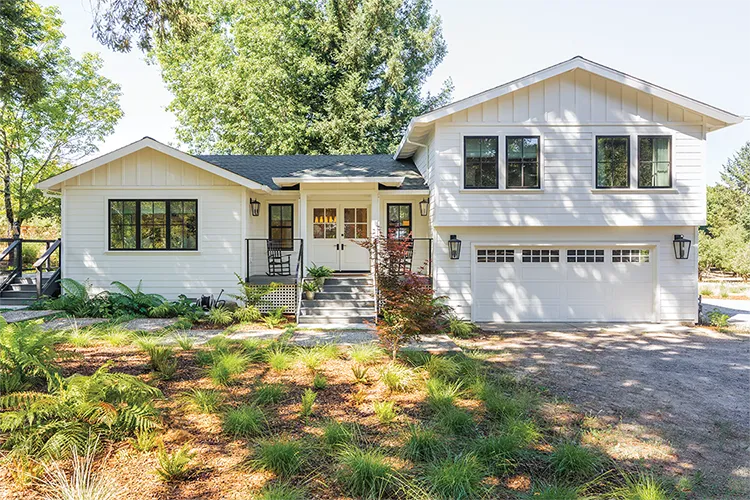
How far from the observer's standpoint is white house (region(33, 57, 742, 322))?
391 inches

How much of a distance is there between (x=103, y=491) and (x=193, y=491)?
553mm

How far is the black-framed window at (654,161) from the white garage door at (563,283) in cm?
161

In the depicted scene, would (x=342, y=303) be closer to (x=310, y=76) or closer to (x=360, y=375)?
(x=360, y=375)

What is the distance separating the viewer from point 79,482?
2.92m

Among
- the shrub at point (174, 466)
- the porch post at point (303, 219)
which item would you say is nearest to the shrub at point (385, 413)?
the shrub at point (174, 466)

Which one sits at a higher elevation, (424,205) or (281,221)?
(424,205)

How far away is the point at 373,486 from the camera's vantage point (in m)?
2.99

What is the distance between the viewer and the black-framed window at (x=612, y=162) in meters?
9.99

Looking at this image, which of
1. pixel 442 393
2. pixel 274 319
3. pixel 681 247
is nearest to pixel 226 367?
pixel 442 393

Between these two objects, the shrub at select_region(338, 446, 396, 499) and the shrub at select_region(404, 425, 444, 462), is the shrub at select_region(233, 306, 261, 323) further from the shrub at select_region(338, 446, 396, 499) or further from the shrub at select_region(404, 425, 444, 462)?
the shrub at select_region(338, 446, 396, 499)

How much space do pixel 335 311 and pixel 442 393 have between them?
546cm

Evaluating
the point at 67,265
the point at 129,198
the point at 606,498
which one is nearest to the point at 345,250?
the point at 129,198

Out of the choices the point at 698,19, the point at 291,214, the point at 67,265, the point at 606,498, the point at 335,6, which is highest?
the point at 335,6

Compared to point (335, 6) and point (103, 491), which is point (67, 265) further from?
point (335, 6)
